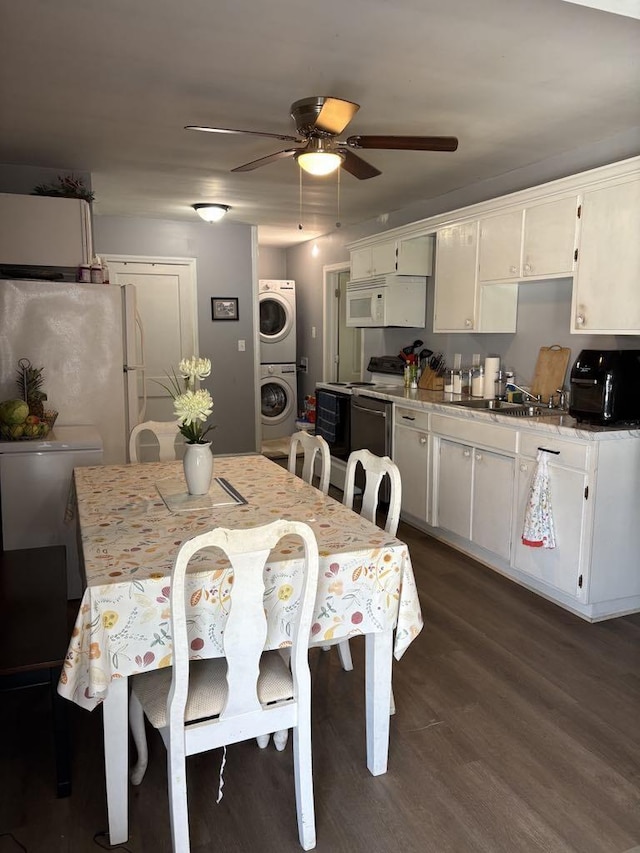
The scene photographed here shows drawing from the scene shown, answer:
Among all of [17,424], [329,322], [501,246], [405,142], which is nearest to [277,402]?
[329,322]

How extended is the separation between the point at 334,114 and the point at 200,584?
72.7 inches

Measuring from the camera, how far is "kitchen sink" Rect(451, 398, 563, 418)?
3.65m

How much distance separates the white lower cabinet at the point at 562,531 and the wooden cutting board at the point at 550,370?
729 millimetres

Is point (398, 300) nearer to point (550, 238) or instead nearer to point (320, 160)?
point (550, 238)

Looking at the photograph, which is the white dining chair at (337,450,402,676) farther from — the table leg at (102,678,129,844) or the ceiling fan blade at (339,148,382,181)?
the ceiling fan blade at (339,148,382,181)

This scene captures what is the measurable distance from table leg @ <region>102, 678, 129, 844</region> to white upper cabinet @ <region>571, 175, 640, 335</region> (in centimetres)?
269

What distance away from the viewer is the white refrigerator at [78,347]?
149 inches

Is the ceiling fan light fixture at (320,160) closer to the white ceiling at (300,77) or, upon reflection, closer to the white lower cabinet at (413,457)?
the white ceiling at (300,77)

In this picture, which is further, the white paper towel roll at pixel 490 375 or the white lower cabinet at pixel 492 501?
the white paper towel roll at pixel 490 375

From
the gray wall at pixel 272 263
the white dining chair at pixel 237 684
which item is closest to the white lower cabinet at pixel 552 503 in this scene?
the white dining chair at pixel 237 684

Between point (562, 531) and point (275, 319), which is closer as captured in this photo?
point (562, 531)

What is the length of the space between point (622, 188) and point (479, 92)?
0.83 m

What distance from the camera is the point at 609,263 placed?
3.06m

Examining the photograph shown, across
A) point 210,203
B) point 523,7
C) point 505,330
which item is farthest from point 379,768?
point 210,203
